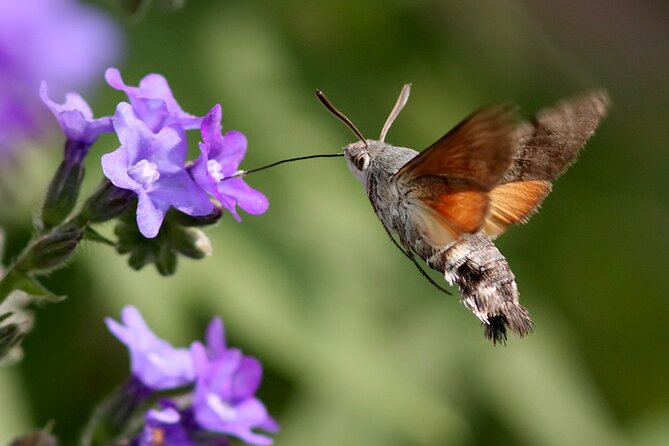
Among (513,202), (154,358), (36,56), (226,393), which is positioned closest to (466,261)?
(513,202)

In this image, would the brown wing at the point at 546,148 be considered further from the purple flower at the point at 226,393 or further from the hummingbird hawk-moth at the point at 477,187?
the purple flower at the point at 226,393

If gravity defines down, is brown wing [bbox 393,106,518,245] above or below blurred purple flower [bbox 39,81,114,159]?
above

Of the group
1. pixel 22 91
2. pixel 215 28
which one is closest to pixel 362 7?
pixel 215 28

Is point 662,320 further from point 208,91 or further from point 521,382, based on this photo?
point 208,91

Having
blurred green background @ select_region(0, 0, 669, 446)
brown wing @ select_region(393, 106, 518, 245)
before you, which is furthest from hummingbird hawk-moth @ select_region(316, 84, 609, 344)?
blurred green background @ select_region(0, 0, 669, 446)


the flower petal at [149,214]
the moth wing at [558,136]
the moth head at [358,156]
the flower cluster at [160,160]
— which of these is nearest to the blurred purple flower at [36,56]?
the flower cluster at [160,160]

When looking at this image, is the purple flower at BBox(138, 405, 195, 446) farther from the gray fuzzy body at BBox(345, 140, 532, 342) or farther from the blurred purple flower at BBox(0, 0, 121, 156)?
the blurred purple flower at BBox(0, 0, 121, 156)
